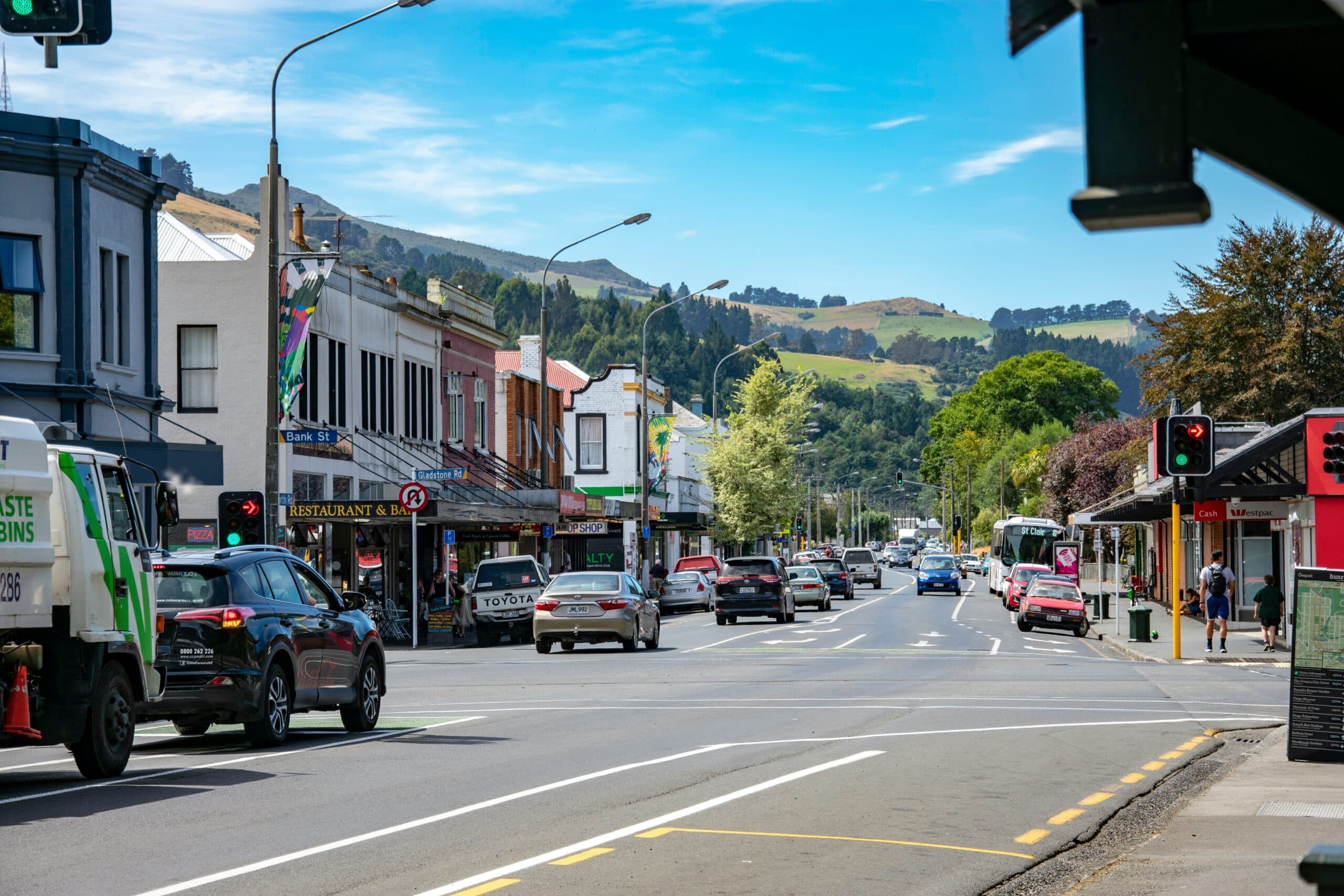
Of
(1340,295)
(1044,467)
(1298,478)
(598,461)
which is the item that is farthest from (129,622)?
(1044,467)

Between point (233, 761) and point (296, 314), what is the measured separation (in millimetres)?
23834

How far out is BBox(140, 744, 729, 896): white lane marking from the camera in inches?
347

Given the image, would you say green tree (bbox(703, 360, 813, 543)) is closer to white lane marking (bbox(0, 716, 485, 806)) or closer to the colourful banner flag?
the colourful banner flag

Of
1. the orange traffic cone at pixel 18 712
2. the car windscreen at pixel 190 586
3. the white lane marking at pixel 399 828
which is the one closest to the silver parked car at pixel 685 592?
the white lane marking at pixel 399 828

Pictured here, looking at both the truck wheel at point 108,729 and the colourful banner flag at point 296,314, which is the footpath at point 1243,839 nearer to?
the truck wheel at point 108,729

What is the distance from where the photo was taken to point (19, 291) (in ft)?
88.6

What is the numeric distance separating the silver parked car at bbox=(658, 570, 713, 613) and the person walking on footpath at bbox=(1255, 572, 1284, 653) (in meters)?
24.8

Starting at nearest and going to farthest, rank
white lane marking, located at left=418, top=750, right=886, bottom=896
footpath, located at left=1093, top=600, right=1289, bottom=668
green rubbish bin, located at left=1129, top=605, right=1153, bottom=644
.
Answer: white lane marking, located at left=418, top=750, right=886, bottom=896 < footpath, located at left=1093, top=600, right=1289, bottom=668 < green rubbish bin, located at left=1129, top=605, right=1153, bottom=644

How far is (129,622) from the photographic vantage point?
44.6ft

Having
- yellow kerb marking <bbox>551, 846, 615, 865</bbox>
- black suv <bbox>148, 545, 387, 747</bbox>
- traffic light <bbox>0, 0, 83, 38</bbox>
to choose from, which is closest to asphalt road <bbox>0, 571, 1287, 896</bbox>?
yellow kerb marking <bbox>551, 846, 615, 865</bbox>

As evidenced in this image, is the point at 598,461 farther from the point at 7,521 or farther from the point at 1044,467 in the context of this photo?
the point at 7,521

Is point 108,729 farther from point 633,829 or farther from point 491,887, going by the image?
point 491,887

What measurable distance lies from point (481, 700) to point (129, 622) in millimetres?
8299

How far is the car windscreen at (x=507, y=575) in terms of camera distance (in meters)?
37.0
